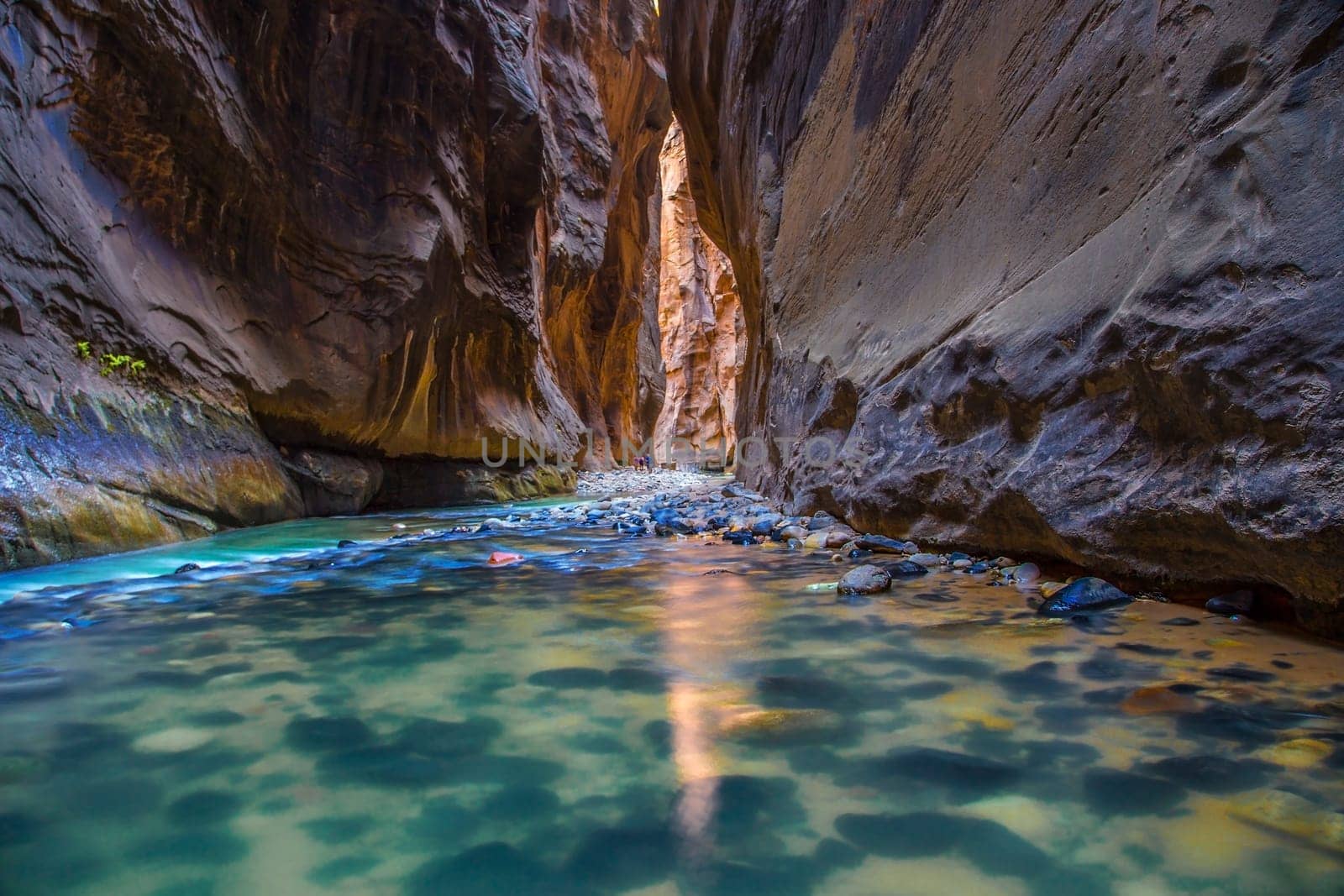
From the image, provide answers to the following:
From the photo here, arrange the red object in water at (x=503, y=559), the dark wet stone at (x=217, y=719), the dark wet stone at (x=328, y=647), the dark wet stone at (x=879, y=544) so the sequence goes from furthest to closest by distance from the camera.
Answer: the red object in water at (x=503, y=559) < the dark wet stone at (x=879, y=544) < the dark wet stone at (x=328, y=647) < the dark wet stone at (x=217, y=719)

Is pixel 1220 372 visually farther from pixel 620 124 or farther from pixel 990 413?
pixel 620 124

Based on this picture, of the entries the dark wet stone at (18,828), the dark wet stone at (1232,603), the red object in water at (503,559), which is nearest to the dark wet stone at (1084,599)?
the dark wet stone at (1232,603)

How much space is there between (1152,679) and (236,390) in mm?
6742

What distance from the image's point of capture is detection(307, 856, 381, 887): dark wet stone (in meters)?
0.90

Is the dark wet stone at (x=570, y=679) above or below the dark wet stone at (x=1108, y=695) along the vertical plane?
below

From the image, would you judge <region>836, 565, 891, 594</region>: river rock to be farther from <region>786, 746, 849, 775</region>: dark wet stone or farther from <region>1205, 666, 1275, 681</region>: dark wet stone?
<region>786, 746, 849, 775</region>: dark wet stone

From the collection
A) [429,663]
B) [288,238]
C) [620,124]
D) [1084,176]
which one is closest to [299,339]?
[288,238]

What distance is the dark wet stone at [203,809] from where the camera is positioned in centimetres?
105

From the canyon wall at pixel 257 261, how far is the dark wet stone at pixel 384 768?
346 centimetres

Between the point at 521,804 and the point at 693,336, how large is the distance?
124ft

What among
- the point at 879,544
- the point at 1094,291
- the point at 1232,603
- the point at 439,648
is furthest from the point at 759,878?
the point at 879,544

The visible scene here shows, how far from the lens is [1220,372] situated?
1.97 metres

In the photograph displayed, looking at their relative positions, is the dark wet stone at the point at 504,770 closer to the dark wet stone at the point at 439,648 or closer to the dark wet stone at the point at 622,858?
the dark wet stone at the point at 622,858

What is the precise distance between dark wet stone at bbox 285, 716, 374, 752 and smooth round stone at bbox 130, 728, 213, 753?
0.15 metres
